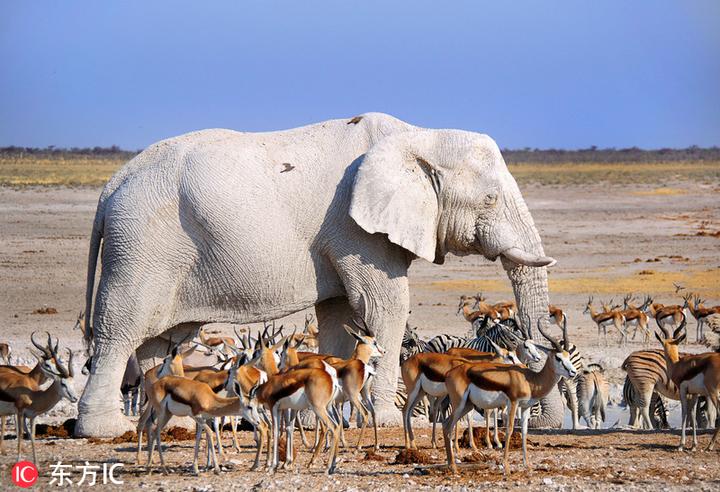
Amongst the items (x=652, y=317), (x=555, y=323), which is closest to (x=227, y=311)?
(x=555, y=323)

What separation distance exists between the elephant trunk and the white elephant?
14 millimetres

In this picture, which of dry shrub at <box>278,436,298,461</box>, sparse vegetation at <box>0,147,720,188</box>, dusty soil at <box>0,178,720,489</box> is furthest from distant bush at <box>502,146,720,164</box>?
dry shrub at <box>278,436,298,461</box>

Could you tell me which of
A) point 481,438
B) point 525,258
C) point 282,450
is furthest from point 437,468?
point 525,258

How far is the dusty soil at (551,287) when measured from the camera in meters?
10.5

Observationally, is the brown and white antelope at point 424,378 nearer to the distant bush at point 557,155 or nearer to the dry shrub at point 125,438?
the dry shrub at point 125,438

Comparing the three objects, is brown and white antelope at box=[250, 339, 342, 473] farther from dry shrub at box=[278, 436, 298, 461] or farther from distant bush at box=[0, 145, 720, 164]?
distant bush at box=[0, 145, 720, 164]

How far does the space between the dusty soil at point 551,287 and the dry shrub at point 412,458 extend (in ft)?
0.82

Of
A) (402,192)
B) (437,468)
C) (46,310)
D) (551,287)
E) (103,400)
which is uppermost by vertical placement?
(402,192)

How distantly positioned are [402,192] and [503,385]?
3.11m

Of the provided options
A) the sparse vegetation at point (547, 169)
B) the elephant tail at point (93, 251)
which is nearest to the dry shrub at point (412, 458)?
the elephant tail at point (93, 251)

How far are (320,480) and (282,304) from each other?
128 inches

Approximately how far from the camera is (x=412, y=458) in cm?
1111

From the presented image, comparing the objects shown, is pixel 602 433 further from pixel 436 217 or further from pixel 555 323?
pixel 555 323

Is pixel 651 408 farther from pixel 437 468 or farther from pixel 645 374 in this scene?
pixel 437 468
